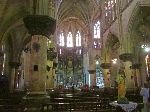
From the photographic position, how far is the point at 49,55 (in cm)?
2238

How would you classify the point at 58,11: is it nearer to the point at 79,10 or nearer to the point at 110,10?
the point at 79,10

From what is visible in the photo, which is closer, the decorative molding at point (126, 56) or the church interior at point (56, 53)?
the church interior at point (56, 53)

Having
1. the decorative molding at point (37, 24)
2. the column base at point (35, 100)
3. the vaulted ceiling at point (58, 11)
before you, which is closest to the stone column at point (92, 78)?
the vaulted ceiling at point (58, 11)

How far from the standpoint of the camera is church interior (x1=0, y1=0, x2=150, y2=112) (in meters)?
12.4

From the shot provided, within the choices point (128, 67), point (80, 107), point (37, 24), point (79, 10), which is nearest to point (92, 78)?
point (79, 10)

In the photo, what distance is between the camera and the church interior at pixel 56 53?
1239 centimetres

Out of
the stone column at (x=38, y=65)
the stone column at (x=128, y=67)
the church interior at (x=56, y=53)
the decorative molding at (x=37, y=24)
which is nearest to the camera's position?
the church interior at (x=56, y=53)

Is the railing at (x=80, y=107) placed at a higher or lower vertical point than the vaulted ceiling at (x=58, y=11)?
lower

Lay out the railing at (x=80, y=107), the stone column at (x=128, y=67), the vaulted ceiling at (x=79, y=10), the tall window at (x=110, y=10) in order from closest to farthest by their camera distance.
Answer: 1. the railing at (x=80, y=107)
2. the stone column at (x=128, y=67)
3. the tall window at (x=110, y=10)
4. the vaulted ceiling at (x=79, y=10)

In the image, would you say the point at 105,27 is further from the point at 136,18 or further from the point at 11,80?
the point at 11,80

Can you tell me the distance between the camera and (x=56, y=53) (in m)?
26.9

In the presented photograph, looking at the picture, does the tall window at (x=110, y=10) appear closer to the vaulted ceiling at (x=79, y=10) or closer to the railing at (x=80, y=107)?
the vaulted ceiling at (x=79, y=10)

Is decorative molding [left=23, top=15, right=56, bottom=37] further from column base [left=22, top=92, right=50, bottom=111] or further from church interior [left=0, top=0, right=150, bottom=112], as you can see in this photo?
column base [left=22, top=92, right=50, bottom=111]

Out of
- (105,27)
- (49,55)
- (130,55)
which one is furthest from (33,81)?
(105,27)
